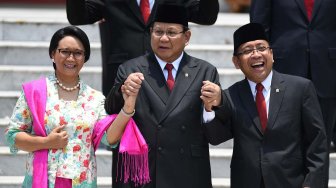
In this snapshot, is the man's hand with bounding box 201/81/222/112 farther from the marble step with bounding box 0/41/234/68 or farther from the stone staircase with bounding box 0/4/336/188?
the marble step with bounding box 0/41/234/68

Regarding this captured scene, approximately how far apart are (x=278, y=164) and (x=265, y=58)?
0.61 meters

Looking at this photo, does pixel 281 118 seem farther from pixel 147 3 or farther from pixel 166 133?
pixel 147 3

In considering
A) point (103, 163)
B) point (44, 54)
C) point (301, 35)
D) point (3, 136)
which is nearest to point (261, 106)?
point (301, 35)

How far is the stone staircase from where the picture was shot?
6.66 metres

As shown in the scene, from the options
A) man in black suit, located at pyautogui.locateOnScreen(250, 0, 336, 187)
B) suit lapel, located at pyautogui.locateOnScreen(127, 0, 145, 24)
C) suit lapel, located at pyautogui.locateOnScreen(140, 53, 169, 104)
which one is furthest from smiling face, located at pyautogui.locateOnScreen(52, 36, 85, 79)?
man in black suit, located at pyautogui.locateOnScreen(250, 0, 336, 187)

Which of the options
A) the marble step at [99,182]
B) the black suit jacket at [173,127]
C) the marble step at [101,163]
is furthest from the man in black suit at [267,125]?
the marble step at [101,163]

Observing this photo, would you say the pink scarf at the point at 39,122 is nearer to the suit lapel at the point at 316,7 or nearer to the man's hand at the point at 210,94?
the man's hand at the point at 210,94

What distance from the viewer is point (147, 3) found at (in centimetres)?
597

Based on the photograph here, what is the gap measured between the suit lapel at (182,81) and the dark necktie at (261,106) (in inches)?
15.1

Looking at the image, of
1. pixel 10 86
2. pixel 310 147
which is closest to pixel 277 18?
pixel 310 147

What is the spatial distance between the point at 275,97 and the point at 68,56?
1195 mm

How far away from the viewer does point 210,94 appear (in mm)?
4766

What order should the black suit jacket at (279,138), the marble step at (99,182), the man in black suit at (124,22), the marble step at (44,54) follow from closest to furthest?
1. the black suit jacket at (279,138)
2. the man in black suit at (124,22)
3. the marble step at (99,182)
4. the marble step at (44,54)

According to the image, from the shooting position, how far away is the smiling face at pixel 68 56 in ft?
16.3
